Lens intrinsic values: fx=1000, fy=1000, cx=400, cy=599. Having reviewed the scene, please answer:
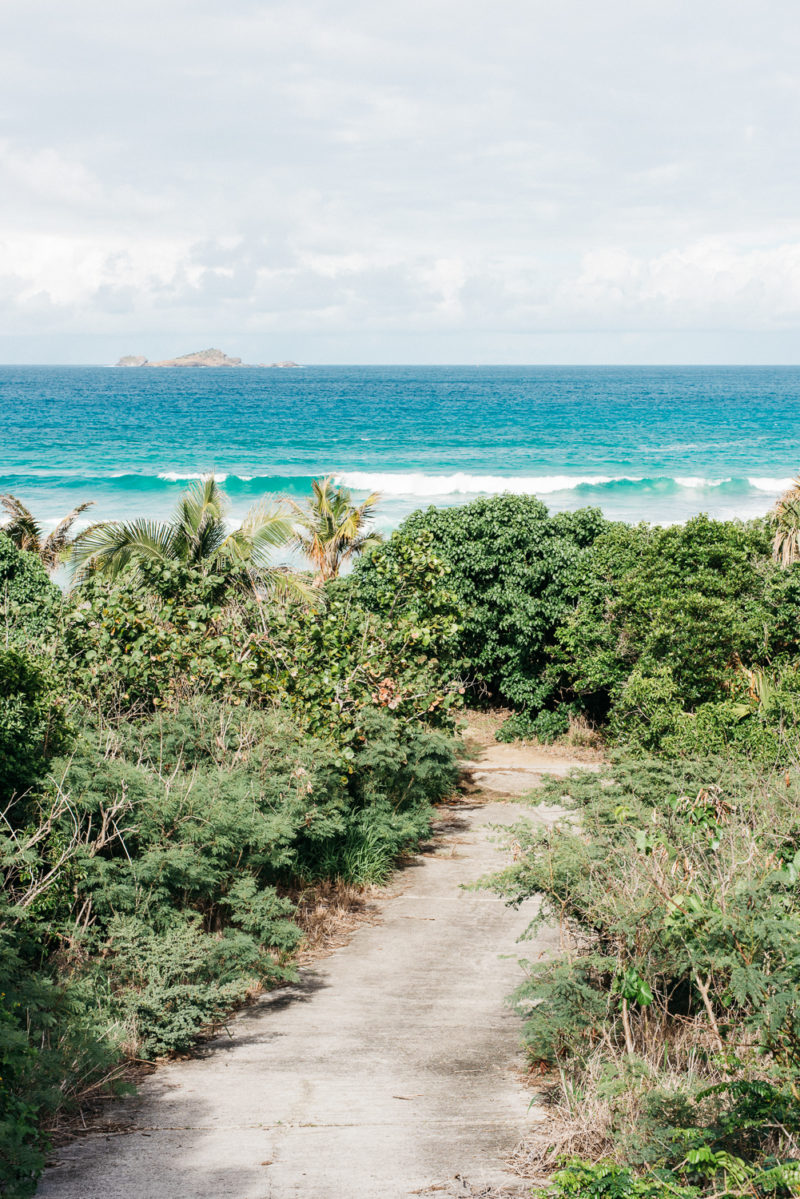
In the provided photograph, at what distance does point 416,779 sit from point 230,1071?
701 centimetres

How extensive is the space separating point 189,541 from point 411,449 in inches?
1981

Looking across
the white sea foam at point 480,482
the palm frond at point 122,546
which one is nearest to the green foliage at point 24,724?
the palm frond at point 122,546

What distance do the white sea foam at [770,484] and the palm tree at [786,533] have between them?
36.5 meters

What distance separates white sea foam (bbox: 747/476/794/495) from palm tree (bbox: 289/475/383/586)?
36.1 meters

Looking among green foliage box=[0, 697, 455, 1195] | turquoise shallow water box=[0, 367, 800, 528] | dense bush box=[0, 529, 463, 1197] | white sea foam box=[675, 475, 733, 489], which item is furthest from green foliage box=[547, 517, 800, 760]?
white sea foam box=[675, 475, 733, 489]

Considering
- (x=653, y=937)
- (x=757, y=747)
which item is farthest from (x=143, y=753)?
(x=757, y=747)

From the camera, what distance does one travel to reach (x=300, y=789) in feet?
36.1

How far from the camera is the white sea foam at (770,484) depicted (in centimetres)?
5347

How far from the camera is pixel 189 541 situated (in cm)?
1752

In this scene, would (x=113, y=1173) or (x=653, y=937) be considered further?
(x=653, y=937)

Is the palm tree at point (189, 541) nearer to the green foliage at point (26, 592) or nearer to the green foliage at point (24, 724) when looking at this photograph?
the green foliage at point (26, 592)

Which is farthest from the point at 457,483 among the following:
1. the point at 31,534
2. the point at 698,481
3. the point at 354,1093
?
the point at 354,1093

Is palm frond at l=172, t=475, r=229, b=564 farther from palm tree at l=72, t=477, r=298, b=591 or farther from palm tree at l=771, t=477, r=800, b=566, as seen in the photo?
palm tree at l=771, t=477, r=800, b=566

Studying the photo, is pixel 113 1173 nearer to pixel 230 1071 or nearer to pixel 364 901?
pixel 230 1071
